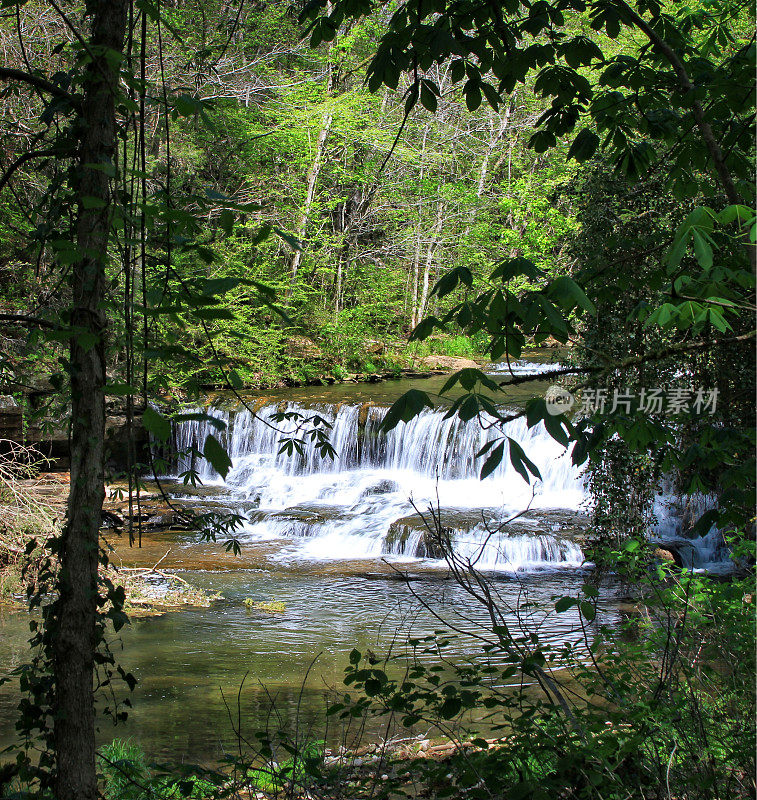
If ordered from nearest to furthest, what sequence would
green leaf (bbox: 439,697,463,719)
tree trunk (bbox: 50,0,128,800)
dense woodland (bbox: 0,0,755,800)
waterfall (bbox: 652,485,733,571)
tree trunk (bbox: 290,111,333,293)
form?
dense woodland (bbox: 0,0,755,800)
tree trunk (bbox: 50,0,128,800)
green leaf (bbox: 439,697,463,719)
waterfall (bbox: 652,485,733,571)
tree trunk (bbox: 290,111,333,293)

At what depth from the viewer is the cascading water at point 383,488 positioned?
32.7 feet

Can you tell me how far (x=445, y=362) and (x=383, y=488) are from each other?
8.97 meters

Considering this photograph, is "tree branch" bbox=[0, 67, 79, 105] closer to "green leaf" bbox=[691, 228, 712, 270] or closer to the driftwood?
"green leaf" bbox=[691, 228, 712, 270]

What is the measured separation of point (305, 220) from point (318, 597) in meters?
12.5

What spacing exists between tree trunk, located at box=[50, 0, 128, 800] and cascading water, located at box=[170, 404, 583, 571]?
7.03 metres

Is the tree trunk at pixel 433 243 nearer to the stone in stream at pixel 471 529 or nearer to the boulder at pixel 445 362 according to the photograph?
the boulder at pixel 445 362

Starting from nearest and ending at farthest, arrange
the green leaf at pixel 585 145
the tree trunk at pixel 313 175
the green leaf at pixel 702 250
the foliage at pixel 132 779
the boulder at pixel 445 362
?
the green leaf at pixel 702 250
the green leaf at pixel 585 145
the foliage at pixel 132 779
the tree trunk at pixel 313 175
the boulder at pixel 445 362

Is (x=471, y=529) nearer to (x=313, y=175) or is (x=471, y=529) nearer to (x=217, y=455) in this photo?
(x=217, y=455)

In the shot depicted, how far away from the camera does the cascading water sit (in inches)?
392

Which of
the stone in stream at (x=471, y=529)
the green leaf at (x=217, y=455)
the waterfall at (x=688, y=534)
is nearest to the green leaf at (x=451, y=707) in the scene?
the green leaf at (x=217, y=455)

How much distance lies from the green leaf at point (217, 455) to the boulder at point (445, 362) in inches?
746

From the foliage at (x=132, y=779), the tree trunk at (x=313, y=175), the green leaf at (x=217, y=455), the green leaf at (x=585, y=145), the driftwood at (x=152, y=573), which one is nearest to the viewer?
the green leaf at (x=217, y=455)

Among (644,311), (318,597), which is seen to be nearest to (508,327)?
(644,311)

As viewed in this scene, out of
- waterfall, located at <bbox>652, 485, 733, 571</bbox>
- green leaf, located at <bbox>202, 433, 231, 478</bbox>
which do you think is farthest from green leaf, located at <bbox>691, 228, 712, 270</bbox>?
waterfall, located at <bbox>652, 485, 733, 571</bbox>
